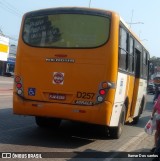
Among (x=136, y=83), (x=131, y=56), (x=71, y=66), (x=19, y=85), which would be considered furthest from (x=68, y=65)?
(x=136, y=83)

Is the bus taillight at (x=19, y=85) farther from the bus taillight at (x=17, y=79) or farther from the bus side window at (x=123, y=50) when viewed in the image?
the bus side window at (x=123, y=50)

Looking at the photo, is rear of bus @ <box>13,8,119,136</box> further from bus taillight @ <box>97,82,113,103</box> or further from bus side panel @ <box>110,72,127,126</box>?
bus side panel @ <box>110,72,127,126</box>

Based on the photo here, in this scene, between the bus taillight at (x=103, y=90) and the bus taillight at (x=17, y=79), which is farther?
the bus taillight at (x=17, y=79)

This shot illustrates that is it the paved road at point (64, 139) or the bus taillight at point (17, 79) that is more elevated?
the bus taillight at point (17, 79)

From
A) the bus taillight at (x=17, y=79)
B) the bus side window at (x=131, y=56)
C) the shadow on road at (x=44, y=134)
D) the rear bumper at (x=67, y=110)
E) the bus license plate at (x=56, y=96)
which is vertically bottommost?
the shadow on road at (x=44, y=134)

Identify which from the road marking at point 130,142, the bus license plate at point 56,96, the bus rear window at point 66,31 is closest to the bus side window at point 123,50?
the bus rear window at point 66,31

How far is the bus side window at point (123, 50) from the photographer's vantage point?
32.4 feet

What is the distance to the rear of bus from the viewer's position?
9.15m

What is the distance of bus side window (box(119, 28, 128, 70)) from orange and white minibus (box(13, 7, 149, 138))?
3cm

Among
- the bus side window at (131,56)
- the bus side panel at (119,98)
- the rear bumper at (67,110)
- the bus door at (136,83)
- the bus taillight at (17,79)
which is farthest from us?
the bus door at (136,83)

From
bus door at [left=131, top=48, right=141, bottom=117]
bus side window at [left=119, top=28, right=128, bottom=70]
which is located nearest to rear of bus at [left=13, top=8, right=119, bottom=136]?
bus side window at [left=119, top=28, right=128, bottom=70]

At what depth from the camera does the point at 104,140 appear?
412 inches

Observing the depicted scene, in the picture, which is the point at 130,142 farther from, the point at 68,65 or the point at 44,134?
the point at 68,65

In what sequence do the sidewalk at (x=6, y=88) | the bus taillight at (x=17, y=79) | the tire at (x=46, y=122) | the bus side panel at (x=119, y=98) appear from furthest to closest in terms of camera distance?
the sidewalk at (x=6, y=88) → the tire at (x=46, y=122) → the bus taillight at (x=17, y=79) → the bus side panel at (x=119, y=98)
